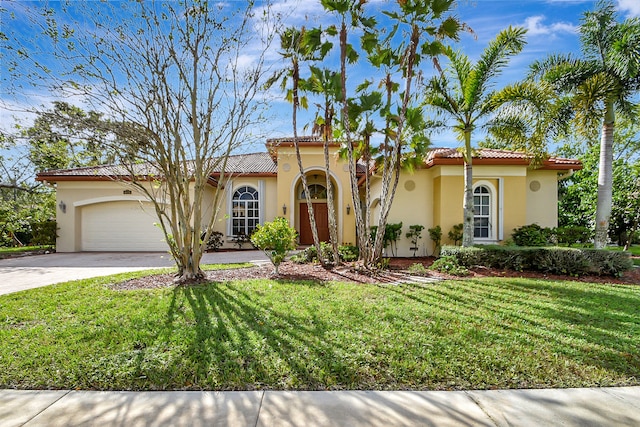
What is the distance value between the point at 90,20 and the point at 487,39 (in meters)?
10.6

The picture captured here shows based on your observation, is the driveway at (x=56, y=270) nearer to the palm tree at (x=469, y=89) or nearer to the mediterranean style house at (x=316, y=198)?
the mediterranean style house at (x=316, y=198)

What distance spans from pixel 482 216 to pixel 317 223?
8317mm

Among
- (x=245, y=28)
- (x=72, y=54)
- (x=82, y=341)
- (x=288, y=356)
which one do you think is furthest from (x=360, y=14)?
(x=82, y=341)

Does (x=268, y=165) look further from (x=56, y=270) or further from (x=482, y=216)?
(x=482, y=216)

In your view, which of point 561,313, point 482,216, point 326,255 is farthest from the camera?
point 482,216

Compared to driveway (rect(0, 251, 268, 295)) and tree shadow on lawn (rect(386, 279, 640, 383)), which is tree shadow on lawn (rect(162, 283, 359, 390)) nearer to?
tree shadow on lawn (rect(386, 279, 640, 383))

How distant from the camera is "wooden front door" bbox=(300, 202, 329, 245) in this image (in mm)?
16884

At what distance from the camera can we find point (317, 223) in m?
17.2

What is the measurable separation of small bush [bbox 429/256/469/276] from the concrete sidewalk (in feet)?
18.6

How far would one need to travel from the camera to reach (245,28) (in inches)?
297

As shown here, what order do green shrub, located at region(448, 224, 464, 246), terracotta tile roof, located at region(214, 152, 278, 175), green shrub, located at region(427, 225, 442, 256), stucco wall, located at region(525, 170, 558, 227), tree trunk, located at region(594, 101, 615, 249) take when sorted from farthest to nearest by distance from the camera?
terracotta tile roof, located at region(214, 152, 278, 175) < stucco wall, located at region(525, 170, 558, 227) < green shrub, located at region(427, 225, 442, 256) < green shrub, located at region(448, 224, 464, 246) < tree trunk, located at region(594, 101, 615, 249)

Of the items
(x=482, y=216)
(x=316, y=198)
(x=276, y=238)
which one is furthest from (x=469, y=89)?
(x=316, y=198)

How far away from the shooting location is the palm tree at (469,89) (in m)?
9.10

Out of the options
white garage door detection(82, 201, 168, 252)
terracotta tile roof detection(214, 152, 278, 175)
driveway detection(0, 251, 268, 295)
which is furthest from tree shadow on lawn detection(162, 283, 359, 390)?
white garage door detection(82, 201, 168, 252)
